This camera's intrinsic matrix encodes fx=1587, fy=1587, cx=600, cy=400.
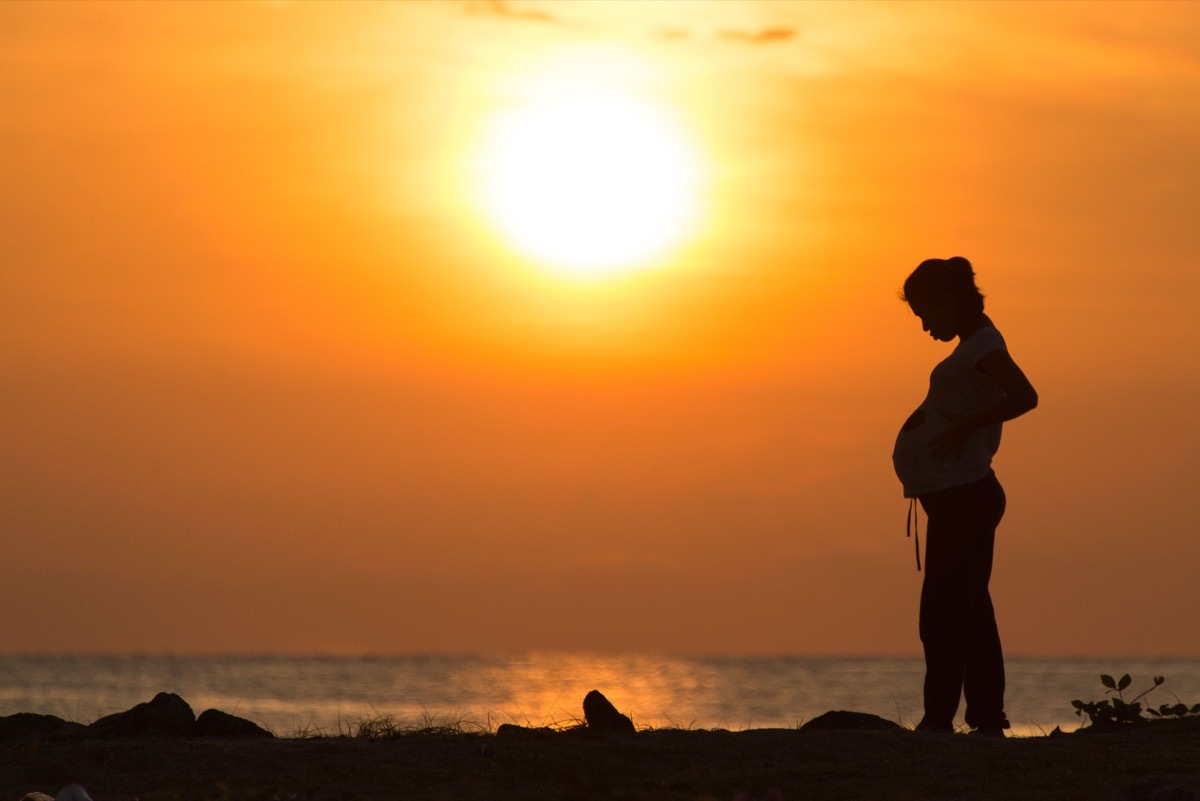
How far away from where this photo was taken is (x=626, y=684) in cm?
4994

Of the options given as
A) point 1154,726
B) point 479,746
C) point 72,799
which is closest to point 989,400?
point 1154,726

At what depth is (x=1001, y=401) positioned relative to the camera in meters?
7.22

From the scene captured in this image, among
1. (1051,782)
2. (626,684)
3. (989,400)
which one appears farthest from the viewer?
(626,684)

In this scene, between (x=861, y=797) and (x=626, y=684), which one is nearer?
(x=861, y=797)

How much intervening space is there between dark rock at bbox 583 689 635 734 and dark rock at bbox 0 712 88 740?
2.39 m

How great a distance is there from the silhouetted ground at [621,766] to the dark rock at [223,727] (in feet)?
1.55

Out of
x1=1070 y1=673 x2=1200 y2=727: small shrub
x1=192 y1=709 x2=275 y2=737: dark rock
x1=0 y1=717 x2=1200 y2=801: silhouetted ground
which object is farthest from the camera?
x1=1070 y1=673 x2=1200 y2=727: small shrub

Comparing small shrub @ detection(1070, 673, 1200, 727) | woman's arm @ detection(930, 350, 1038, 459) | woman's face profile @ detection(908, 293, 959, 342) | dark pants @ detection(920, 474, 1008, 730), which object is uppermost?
woman's face profile @ detection(908, 293, 959, 342)

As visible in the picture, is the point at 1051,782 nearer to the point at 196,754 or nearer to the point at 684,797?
the point at 684,797

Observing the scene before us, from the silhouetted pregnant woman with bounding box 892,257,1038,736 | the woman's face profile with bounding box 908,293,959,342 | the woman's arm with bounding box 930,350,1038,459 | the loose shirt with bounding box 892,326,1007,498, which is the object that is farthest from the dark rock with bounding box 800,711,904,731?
the woman's face profile with bounding box 908,293,959,342

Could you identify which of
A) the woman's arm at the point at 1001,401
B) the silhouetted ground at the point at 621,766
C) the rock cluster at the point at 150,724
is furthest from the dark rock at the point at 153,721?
the woman's arm at the point at 1001,401

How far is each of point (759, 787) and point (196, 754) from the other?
2371 mm

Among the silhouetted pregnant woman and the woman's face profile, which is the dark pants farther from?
the woman's face profile

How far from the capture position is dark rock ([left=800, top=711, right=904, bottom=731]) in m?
7.79
